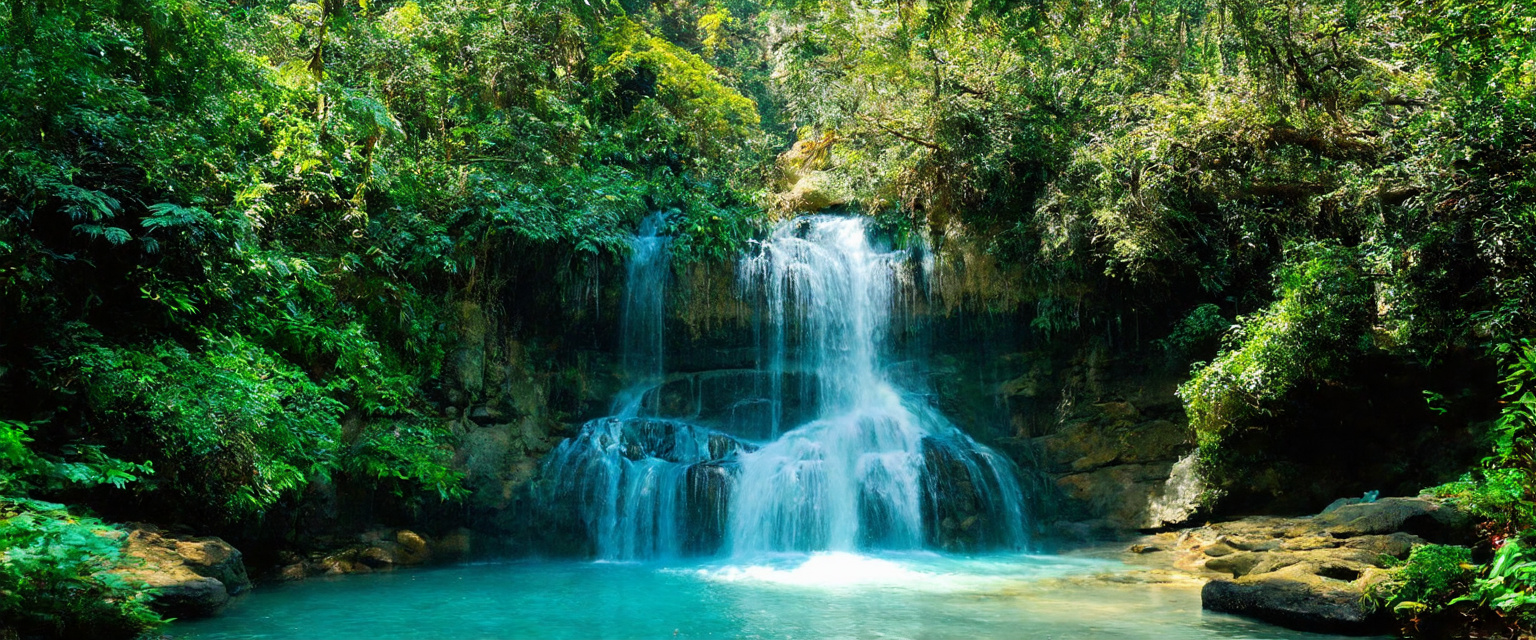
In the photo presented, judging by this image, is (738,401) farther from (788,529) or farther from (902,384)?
(788,529)

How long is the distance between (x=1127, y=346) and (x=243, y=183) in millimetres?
11751

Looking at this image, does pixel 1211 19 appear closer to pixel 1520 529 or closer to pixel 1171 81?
pixel 1171 81

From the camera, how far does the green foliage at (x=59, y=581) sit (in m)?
4.05

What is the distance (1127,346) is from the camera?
42.5ft

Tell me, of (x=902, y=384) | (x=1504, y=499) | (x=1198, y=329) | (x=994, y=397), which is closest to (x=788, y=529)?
(x=902, y=384)

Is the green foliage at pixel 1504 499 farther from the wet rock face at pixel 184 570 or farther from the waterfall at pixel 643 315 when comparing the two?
the waterfall at pixel 643 315

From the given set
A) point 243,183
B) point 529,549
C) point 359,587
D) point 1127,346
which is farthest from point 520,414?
point 1127,346

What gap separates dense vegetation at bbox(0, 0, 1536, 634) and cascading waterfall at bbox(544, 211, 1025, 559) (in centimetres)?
105

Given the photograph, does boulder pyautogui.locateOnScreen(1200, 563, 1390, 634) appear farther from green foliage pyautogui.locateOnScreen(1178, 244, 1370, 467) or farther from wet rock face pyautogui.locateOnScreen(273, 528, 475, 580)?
wet rock face pyautogui.locateOnScreen(273, 528, 475, 580)

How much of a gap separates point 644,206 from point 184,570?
348 inches

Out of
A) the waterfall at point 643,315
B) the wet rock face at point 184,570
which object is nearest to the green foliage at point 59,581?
the wet rock face at point 184,570

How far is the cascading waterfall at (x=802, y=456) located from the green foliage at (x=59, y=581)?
635 centimetres

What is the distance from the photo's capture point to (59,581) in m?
4.62

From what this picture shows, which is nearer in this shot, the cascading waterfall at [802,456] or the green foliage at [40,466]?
the green foliage at [40,466]
